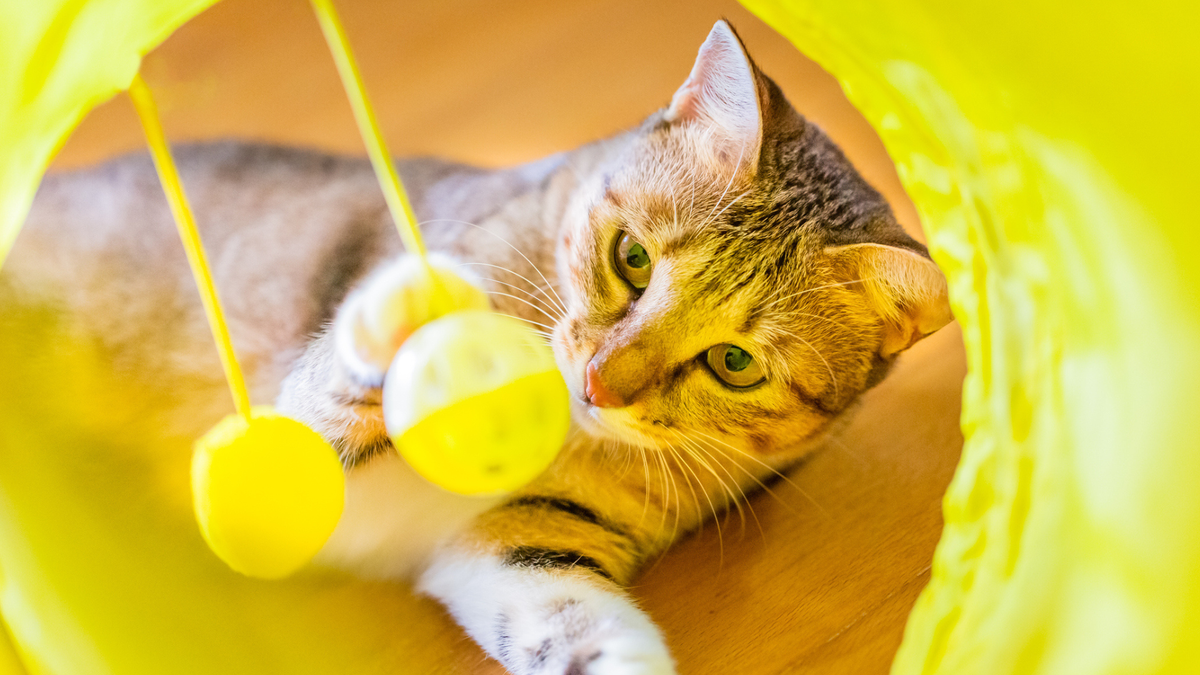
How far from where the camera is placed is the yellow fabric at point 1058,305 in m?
0.54

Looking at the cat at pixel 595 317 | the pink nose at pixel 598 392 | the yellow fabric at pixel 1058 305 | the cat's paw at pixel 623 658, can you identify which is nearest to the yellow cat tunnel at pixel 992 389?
the yellow fabric at pixel 1058 305

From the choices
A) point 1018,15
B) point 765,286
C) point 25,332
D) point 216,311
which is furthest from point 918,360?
point 25,332

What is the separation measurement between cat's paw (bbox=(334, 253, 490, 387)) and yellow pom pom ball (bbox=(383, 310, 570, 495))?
0.08 feet

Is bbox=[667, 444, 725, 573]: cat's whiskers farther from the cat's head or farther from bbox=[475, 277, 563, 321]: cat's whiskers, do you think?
bbox=[475, 277, 563, 321]: cat's whiskers

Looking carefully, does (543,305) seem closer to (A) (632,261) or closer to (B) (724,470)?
(A) (632,261)

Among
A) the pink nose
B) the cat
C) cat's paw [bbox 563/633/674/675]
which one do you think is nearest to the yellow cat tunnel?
the cat

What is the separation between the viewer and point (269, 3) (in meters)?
1.33

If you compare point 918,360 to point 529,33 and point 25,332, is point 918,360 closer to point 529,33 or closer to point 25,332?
point 529,33

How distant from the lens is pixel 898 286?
854mm

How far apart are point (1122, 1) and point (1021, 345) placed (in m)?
0.27

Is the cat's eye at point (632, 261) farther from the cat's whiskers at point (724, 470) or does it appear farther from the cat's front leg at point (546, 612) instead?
the cat's front leg at point (546, 612)

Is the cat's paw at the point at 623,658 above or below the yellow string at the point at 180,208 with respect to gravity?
below

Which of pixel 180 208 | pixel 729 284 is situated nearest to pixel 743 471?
pixel 729 284

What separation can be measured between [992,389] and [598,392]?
1.24ft
